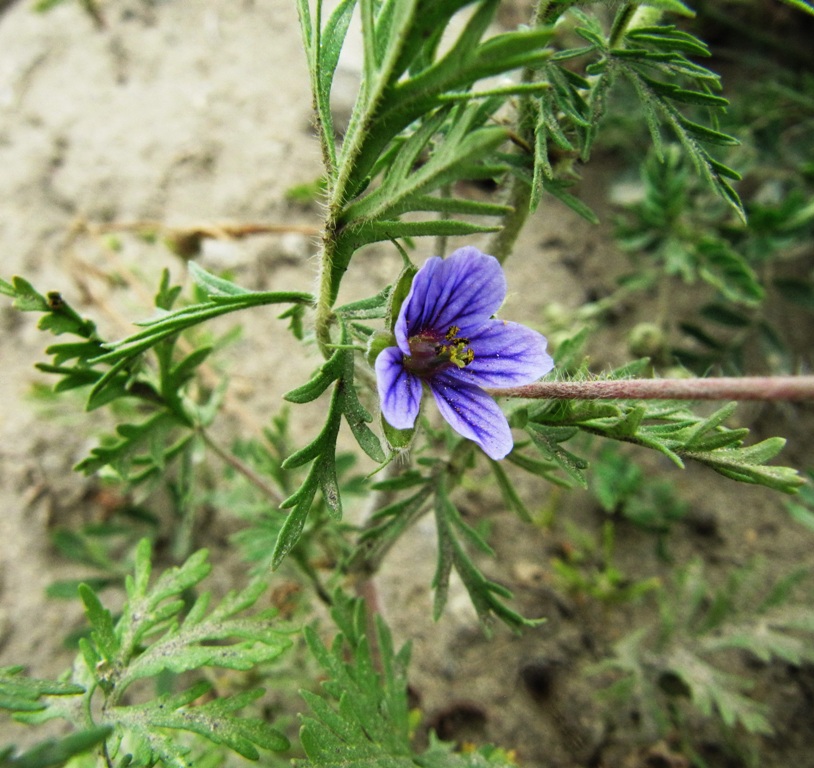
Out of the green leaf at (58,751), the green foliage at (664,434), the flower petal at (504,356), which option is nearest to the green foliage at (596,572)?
the green foliage at (664,434)

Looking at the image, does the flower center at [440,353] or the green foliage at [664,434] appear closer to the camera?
the green foliage at [664,434]

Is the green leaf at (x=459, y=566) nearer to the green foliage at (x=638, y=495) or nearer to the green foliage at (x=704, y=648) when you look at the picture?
the green foliage at (x=704, y=648)

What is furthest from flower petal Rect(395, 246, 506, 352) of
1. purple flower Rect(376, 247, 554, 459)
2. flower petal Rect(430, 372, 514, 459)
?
flower petal Rect(430, 372, 514, 459)

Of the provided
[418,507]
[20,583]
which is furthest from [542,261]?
[20,583]

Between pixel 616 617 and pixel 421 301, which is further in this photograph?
pixel 616 617

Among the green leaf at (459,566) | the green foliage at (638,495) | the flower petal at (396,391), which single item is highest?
the flower petal at (396,391)

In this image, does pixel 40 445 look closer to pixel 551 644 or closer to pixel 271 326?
pixel 271 326
